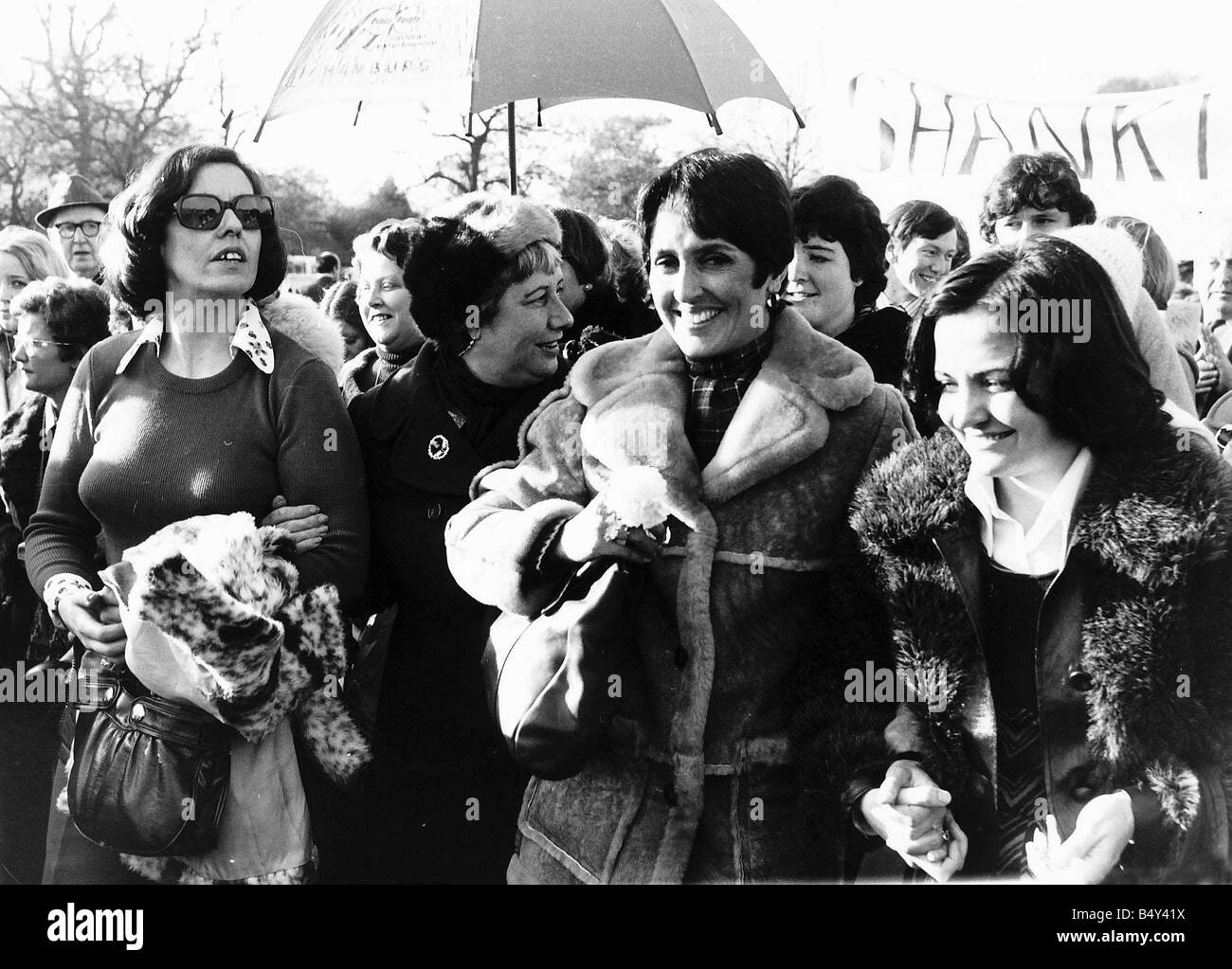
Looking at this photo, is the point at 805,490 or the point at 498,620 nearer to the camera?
the point at 805,490

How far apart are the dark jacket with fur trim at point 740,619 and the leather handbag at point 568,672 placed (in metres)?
0.06

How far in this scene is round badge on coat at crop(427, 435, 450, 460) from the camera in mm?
3549

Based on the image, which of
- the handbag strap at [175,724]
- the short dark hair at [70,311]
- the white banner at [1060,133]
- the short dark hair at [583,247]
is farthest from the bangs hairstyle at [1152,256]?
the short dark hair at [70,311]

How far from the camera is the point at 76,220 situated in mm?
4203

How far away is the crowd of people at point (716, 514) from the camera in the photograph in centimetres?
317

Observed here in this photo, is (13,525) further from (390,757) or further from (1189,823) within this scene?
(1189,823)

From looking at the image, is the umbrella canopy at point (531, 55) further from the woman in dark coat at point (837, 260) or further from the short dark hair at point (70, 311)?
the short dark hair at point (70, 311)

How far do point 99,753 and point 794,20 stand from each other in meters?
2.57

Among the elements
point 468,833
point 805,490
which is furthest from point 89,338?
point 805,490

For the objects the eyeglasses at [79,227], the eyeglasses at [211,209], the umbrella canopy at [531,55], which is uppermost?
the umbrella canopy at [531,55]

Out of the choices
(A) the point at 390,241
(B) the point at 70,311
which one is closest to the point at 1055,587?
(A) the point at 390,241

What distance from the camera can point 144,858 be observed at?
3656 mm

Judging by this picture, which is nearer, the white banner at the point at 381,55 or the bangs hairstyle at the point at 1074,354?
the bangs hairstyle at the point at 1074,354

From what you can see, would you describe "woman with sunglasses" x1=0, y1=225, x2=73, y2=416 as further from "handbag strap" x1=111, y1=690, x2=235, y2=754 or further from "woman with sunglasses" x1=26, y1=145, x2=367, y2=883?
"handbag strap" x1=111, y1=690, x2=235, y2=754
